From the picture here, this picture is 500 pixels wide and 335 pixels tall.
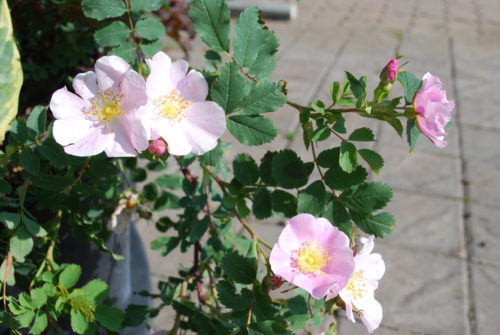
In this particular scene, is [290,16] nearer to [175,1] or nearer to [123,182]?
[175,1]

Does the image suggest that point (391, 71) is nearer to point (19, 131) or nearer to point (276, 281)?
point (276, 281)

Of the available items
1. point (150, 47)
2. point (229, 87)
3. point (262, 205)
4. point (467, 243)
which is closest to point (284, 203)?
point (262, 205)

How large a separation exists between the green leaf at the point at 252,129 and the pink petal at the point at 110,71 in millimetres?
159

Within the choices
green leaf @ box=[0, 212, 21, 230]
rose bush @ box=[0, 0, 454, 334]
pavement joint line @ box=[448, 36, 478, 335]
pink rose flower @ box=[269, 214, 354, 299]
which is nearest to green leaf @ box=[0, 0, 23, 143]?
rose bush @ box=[0, 0, 454, 334]

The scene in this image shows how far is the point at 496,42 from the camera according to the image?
4719 millimetres

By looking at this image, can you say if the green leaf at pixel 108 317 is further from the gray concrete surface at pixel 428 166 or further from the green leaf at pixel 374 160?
the gray concrete surface at pixel 428 166

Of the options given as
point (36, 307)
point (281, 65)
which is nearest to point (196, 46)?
point (281, 65)

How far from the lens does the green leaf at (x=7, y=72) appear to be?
906 millimetres

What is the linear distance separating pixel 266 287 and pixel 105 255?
0.53 meters

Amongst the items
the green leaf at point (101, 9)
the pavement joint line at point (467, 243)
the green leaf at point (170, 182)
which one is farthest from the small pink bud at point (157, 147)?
the pavement joint line at point (467, 243)

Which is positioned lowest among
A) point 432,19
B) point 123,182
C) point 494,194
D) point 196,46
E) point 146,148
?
point 432,19

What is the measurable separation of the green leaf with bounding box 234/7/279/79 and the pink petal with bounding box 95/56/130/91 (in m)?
0.17

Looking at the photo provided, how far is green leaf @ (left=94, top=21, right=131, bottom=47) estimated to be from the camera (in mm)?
1036

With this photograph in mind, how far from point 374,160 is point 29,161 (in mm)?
476
